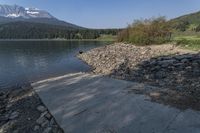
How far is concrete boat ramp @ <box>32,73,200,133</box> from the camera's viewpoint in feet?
30.3

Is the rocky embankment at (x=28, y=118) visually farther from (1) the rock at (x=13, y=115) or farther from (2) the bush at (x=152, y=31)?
(2) the bush at (x=152, y=31)

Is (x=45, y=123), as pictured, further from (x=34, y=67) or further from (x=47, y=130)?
(x=34, y=67)

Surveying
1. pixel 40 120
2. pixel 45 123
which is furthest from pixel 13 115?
→ pixel 45 123

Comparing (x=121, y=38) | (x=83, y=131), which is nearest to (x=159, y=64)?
(x=83, y=131)

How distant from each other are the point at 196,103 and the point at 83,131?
4.57 meters

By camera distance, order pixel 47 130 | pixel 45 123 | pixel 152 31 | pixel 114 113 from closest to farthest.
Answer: pixel 47 130
pixel 114 113
pixel 45 123
pixel 152 31

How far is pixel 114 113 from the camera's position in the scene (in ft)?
34.7

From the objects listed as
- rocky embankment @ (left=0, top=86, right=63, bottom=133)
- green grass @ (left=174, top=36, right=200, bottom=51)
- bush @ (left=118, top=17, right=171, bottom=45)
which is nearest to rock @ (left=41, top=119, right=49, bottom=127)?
rocky embankment @ (left=0, top=86, right=63, bottom=133)

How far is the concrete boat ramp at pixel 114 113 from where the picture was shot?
30.3ft

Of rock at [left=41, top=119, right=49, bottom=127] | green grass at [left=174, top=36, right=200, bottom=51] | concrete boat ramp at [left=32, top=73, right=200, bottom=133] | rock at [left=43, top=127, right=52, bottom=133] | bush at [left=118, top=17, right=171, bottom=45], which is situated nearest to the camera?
concrete boat ramp at [left=32, top=73, right=200, bottom=133]

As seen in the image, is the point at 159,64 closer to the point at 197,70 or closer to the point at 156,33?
the point at 197,70

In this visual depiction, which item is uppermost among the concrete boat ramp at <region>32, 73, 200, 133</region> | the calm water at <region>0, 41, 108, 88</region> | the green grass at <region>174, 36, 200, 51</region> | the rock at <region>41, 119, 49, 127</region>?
the green grass at <region>174, 36, 200, 51</region>

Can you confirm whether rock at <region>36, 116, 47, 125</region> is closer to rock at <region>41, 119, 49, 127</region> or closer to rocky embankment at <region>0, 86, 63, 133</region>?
rocky embankment at <region>0, 86, 63, 133</region>

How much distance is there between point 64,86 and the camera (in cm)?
1650
